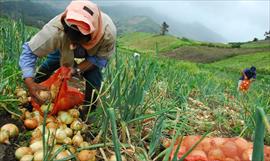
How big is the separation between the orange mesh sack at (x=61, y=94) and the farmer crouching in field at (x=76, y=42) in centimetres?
7

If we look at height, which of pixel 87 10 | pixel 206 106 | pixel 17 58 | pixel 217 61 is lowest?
pixel 217 61

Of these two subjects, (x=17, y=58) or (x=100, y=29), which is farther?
(x=17, y=58)

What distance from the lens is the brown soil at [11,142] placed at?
171cm

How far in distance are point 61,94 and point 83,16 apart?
0.48 metres

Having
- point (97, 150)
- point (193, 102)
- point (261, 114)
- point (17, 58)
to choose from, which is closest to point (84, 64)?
point (17, 58)

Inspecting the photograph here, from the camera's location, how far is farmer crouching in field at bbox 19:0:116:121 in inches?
80.6

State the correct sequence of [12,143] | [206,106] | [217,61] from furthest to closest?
1. [217,61]
2. [206,106]
3. [12,143]

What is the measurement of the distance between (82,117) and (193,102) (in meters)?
1.58

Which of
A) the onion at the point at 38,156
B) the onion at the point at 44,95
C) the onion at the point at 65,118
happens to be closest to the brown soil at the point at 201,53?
the onion at the point at 44,95

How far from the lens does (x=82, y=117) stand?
2230mm

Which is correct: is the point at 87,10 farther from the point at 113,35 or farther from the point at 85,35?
the point at 113,35

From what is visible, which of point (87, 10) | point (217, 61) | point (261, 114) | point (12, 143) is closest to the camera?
point (261, 114)

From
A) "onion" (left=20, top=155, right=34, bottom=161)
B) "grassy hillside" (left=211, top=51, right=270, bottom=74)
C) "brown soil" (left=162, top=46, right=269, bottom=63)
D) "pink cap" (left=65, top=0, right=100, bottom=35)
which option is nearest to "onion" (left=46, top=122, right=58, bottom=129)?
"onion" (left=20, top=155, right=34, bottom=161)

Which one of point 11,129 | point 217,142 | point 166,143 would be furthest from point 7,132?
point 217,142
